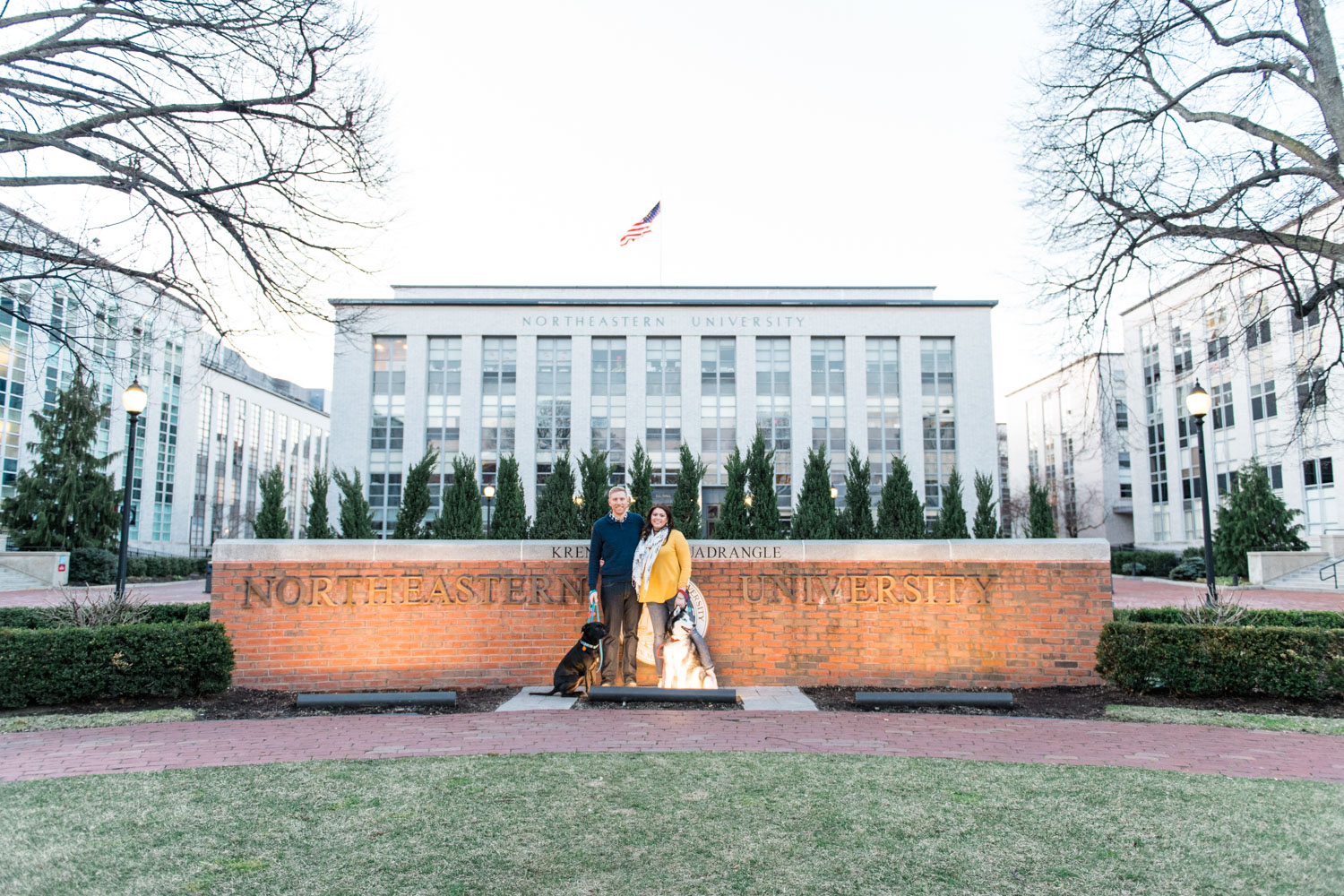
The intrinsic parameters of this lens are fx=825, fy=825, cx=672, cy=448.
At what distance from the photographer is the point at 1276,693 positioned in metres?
8.70

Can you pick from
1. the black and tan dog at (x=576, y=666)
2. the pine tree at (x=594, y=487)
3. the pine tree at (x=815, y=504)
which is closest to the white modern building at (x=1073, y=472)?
the pine tree at (x=815, y=504)

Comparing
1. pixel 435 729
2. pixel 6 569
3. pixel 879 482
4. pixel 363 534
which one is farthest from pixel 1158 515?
pixel 6 569

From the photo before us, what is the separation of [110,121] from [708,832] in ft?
32.6

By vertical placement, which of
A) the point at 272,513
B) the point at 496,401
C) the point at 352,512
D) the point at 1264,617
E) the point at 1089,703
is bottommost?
the point at 1089,703

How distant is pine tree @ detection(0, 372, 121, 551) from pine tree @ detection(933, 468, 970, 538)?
117 feet

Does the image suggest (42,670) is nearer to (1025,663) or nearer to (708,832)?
(708,832)

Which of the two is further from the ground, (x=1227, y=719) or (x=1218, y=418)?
(x=1218, y=418)

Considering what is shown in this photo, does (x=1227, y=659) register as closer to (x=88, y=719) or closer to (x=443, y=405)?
(x=88, y=719)

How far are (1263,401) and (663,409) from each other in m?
30.3

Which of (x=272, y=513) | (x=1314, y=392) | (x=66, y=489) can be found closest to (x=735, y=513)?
(x=272, y=513)

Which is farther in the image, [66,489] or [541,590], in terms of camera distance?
[66,489]

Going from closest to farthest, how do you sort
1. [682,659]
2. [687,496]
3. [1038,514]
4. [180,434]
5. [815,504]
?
[682,659], [1038,514], [815,504], [687,496], [180,434]

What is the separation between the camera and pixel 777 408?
46.7m

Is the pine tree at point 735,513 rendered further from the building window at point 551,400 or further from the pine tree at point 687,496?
the building window at point 551,400
